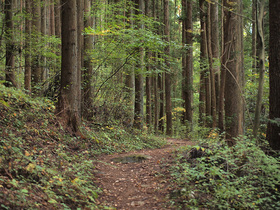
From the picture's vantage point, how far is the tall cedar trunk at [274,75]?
500 centimetres

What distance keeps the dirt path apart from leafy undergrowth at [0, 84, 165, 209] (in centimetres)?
35

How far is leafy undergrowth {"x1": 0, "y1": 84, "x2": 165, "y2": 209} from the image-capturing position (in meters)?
3.34

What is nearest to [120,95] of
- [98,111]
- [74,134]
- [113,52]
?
[98,111]

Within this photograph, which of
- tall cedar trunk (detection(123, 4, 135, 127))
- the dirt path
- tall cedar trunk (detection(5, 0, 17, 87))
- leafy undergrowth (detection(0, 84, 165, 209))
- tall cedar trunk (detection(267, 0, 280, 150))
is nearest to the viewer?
leafy undergrowth (detection(0, 84, 165, 209))

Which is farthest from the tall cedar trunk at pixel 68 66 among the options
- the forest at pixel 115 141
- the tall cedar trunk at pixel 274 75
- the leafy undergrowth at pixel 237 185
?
the tall cedar trunk at pixel 274 75

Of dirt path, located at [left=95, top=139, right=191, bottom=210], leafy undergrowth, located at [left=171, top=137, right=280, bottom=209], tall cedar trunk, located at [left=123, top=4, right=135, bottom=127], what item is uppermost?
tall cedar trunk, located at [left=123, top=4, right=135, bottom=127]

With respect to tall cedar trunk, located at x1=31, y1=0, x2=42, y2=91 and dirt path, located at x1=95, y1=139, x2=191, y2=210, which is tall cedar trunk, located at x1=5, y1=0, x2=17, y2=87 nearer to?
tall cedar trunk, located at x1=31, y1=0, x2=42, y2=91

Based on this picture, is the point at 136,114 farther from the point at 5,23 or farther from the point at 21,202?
the point at 21,202

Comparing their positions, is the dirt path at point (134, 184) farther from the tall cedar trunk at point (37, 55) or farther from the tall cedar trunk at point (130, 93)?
the tall cedar trunk at point (37, 55)

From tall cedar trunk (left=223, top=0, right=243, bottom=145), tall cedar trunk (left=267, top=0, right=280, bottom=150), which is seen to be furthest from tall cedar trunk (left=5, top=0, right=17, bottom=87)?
tall cedar trunk (left=267, top=0, right=280, bottom=150)

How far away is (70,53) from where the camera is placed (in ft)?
25.1

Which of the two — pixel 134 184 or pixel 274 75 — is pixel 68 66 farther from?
pixel 274 75

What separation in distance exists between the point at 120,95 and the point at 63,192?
26.3 ft

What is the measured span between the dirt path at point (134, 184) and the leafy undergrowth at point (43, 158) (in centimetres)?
35
